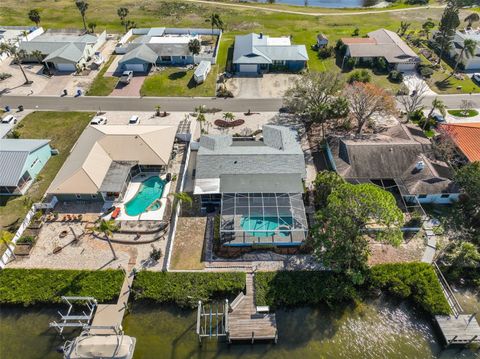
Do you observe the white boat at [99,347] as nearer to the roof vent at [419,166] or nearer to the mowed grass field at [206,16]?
the roof vent at [419,166]

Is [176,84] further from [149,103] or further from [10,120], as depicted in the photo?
[10,120]

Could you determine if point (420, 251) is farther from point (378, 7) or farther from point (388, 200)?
point (378, 7)

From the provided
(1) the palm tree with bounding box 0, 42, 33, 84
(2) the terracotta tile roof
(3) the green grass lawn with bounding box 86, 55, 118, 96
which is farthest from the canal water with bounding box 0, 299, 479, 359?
(1) the palm tree with bounding box 0, 42, 33, 84

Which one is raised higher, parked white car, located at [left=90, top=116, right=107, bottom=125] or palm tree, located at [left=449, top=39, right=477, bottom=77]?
palm tree, located at [left=449, top=39, right=477, bottom=77]

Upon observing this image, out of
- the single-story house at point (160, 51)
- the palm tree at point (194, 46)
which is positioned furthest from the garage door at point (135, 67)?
the palm tree at point (194, 46)

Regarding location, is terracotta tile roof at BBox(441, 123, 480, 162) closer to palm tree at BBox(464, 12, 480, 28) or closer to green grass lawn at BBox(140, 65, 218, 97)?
green grass lawn at BBox(140, 65, 218, 97)

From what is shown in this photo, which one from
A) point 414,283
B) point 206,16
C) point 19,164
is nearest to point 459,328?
point 414,283
